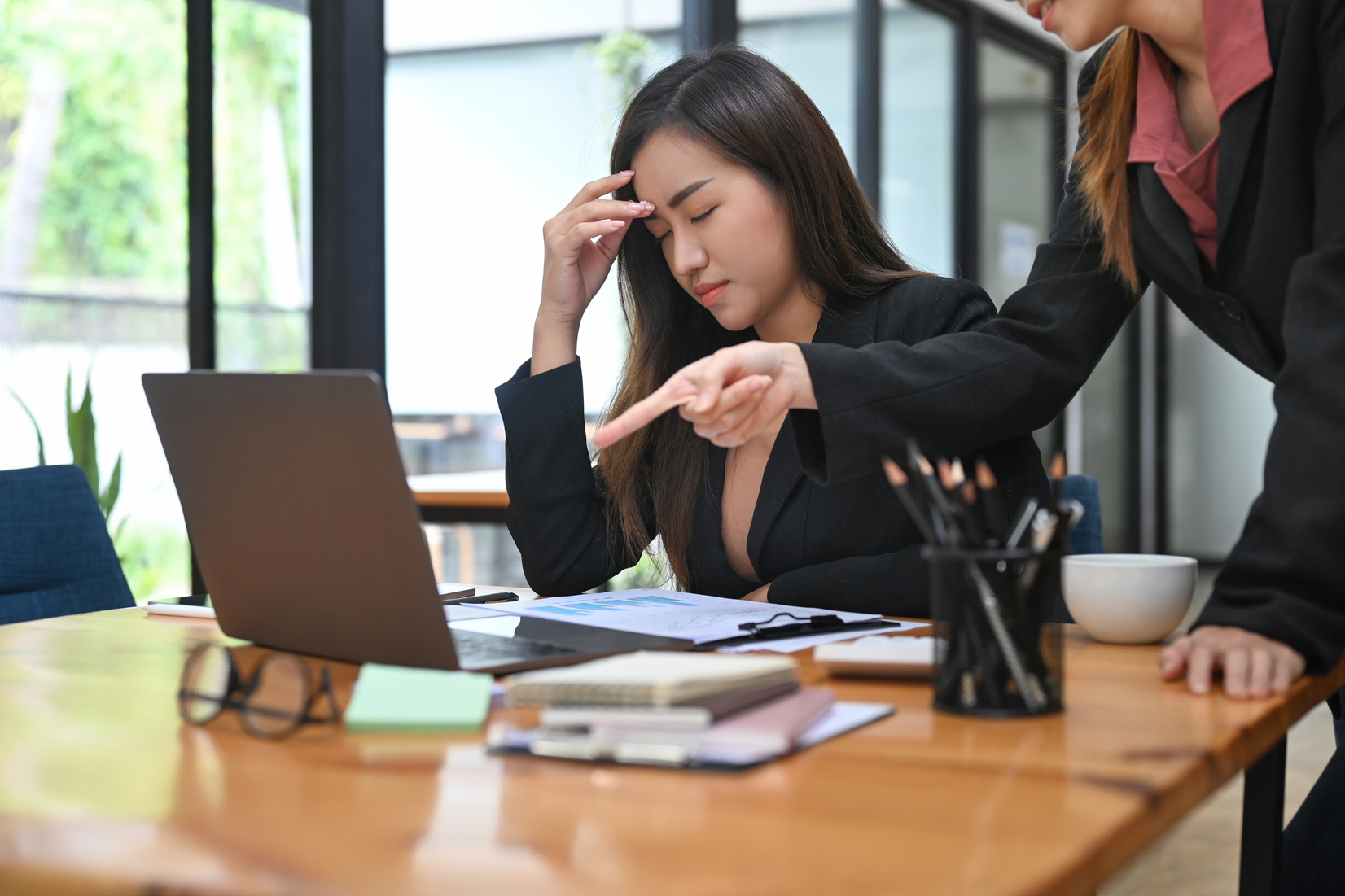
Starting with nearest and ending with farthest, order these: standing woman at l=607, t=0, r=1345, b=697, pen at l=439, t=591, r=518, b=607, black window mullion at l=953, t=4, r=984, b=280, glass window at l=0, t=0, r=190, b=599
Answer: standing woman at l=607, t=0, r=1345, b=697, pen at l=439, t=591, r=518, b=607, glass window at l=0, t=0, r=190, b=599, black window mullion at l=953, t=4, r=984, b=280

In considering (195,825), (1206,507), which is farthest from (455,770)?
(1206,507)

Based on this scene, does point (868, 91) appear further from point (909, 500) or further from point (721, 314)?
point (909, 500)

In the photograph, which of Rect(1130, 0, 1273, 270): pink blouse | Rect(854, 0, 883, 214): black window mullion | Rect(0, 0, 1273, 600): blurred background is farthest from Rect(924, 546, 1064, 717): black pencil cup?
Rect(854, 0, 883, 214): black window mullion

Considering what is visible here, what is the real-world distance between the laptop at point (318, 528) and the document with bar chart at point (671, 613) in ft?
0.15

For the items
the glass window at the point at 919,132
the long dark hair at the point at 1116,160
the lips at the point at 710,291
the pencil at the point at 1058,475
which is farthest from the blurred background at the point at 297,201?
the pencil at the point at 1058,475

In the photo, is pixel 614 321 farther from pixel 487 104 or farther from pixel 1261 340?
pixel 1261 340

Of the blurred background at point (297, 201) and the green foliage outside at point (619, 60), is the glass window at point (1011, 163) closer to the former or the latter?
the blurred background at point (297, 201)

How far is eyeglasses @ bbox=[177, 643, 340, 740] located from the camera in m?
0.77

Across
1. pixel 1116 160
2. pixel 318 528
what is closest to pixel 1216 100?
pixel 1116 160

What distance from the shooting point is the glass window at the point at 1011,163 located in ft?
18.5

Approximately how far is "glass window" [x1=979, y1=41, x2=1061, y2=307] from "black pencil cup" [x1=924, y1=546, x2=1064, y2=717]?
16.0ft

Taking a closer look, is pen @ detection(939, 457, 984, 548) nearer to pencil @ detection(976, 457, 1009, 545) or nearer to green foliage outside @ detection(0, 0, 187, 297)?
pencil @ detection(976, 457, 1009, 545)

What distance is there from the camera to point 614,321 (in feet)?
11.3

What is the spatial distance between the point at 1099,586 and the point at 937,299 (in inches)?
21.5
